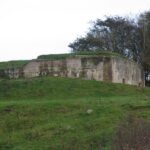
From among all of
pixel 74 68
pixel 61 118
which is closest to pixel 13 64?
pixel 74 68

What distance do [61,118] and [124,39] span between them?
26648mm

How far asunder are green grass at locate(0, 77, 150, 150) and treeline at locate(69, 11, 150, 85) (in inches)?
721

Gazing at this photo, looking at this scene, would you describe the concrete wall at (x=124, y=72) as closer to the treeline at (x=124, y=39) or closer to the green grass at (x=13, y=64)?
the green grass at (x=13, y=64)

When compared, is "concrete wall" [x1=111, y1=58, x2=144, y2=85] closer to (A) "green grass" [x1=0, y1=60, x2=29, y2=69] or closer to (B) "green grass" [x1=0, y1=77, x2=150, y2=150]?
(A) "green grass" [x1=0, y1=60, x2=29, y2=69]

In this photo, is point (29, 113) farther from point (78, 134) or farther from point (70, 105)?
point (78, 134)

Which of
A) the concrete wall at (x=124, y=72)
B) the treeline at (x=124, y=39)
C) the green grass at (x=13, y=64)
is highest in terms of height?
the treeline at (x=124, y=39)

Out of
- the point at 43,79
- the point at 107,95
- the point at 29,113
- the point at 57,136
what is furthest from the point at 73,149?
the point at 43,79

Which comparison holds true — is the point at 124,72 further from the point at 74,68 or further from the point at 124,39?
the point at 124,39

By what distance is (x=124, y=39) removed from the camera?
42.8 meters

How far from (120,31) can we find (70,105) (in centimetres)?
2567

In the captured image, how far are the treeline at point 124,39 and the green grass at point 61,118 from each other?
1831 centimetres

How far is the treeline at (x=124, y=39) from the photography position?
41.2m

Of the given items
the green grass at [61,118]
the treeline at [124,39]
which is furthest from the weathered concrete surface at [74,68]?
the treeline at [124,39]

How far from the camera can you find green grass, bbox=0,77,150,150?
46.9 ft
